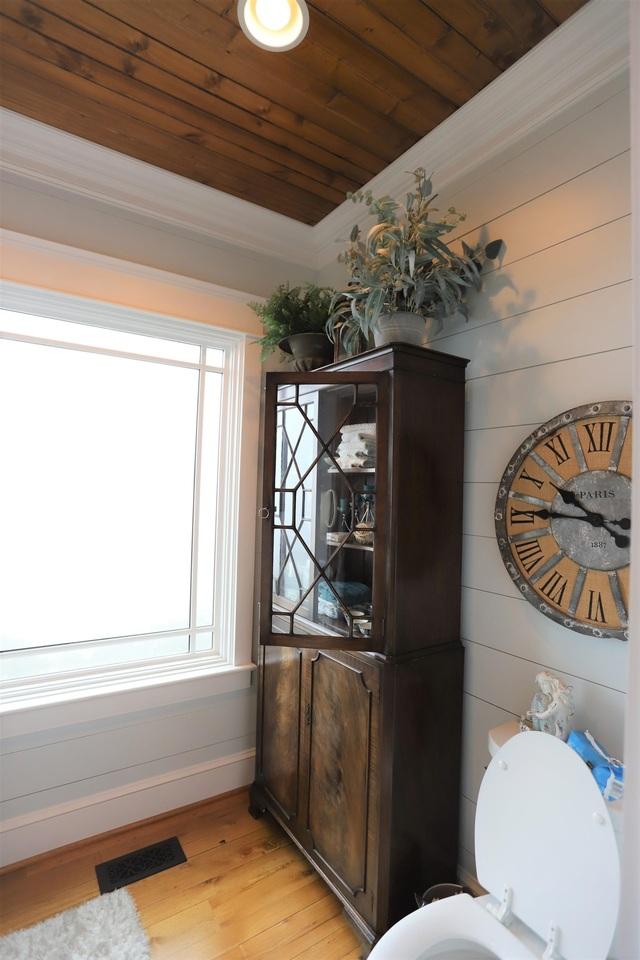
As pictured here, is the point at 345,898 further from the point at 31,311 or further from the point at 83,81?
the point at 83,81

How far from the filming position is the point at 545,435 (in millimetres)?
1367

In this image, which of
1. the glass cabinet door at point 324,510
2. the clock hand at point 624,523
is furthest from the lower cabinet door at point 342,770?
the clock hand at point 624,523

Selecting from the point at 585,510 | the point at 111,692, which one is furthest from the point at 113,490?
the point at 585,510

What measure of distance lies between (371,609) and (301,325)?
4.11 ft

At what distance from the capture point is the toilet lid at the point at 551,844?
0.96 metres

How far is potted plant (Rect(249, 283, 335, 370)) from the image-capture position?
1975 mm

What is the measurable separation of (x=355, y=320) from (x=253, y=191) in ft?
2.94

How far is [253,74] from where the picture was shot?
4.81 feet

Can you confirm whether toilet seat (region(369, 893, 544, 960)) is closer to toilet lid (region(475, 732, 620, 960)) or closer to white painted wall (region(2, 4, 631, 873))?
toilet lid (region(475, 732, 620, 960))

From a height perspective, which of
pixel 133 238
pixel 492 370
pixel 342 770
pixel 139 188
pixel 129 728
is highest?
pixel 139 188

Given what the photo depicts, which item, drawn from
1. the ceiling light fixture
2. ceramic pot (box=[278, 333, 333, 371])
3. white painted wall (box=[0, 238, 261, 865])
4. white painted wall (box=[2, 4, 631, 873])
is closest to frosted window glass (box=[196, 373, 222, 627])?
white painted wall (box=[0, 238, 261, 865])

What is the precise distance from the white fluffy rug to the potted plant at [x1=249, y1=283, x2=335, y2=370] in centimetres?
204

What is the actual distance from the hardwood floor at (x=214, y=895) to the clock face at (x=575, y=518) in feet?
4.10

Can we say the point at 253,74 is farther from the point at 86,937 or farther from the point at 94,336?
the point at 86,937
